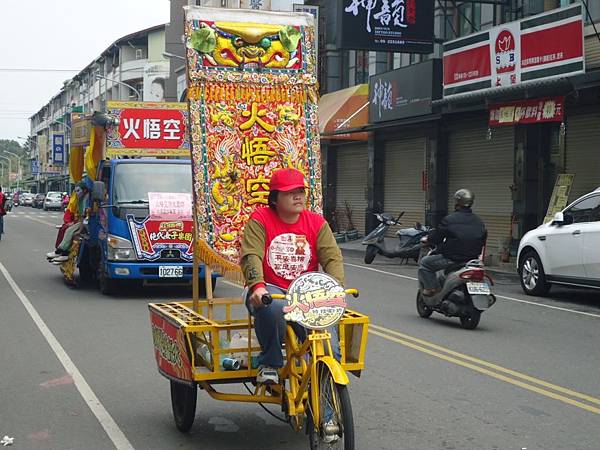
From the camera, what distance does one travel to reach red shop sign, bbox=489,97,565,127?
18.6 meters

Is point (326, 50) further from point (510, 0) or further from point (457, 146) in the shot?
point (510, 0)

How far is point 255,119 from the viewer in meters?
7.01

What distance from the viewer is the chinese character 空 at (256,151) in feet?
22.9

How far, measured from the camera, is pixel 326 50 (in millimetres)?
33500

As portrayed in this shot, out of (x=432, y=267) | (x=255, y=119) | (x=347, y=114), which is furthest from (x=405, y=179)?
(x=255, y=119)

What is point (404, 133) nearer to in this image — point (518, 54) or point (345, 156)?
point (345, 156)

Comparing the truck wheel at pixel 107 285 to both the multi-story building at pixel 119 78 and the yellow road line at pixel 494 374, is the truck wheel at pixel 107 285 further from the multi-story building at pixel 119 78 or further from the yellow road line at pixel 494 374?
the multi-story building at pixel 119 78

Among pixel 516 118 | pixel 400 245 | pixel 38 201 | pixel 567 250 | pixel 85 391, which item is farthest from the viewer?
pixel 38 201

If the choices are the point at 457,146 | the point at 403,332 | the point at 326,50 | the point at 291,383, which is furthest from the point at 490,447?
the point at 326,50

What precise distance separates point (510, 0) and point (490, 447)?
18746mm

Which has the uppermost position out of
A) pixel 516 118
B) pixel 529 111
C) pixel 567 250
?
pixel 529 111

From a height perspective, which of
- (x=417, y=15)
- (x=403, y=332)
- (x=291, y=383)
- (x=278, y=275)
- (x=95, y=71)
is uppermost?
(x=95, y=71)

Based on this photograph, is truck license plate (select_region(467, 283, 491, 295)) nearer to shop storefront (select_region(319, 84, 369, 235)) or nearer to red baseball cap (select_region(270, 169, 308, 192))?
red baseball cap (select_region(270, 169, 308, 192))

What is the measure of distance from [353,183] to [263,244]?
27.9 metres
